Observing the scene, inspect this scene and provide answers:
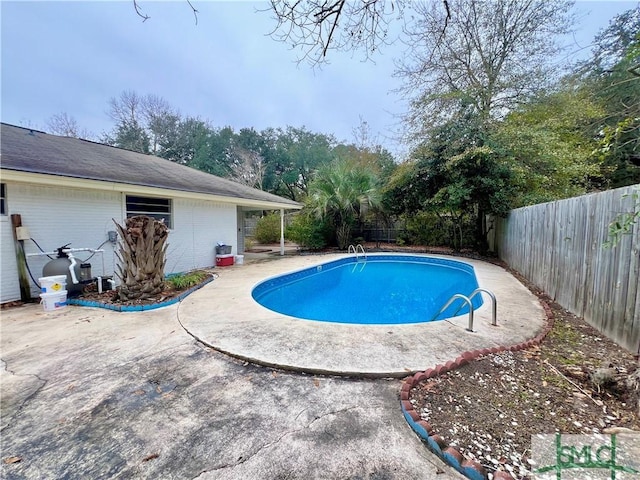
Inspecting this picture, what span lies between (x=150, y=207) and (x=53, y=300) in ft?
12.2

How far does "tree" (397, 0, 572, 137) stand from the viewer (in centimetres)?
1235

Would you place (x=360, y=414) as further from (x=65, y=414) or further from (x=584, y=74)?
(x=584, y=74)

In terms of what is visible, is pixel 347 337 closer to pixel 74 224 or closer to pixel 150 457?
pixel 150 457

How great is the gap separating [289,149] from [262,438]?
25933 mm

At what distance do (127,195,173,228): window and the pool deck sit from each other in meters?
3.98

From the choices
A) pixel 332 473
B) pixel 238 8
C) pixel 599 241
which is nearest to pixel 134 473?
pixel 332 473

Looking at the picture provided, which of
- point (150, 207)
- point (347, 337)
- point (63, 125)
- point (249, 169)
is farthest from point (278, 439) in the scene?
point (63, 125)

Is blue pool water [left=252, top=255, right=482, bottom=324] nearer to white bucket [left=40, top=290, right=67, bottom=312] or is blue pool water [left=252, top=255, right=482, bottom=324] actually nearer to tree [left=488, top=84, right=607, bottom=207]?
white bucket [left=40, top=290, right=67, bottom=312]

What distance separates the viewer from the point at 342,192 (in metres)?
13.5

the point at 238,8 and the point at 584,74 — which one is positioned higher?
the point at 584,74

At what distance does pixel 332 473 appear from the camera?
1.85 meters

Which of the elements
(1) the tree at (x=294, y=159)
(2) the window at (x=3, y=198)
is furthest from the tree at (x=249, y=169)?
(2) the window at (x=3, y=198)

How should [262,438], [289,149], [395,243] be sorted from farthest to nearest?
[289,149] < [395,243] < [262,438]

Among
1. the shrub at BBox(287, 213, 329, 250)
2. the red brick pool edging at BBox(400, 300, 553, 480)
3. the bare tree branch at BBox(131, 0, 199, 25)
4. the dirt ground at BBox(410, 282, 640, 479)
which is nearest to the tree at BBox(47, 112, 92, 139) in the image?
the shrub at BBox(287, 213, 329, 250)
